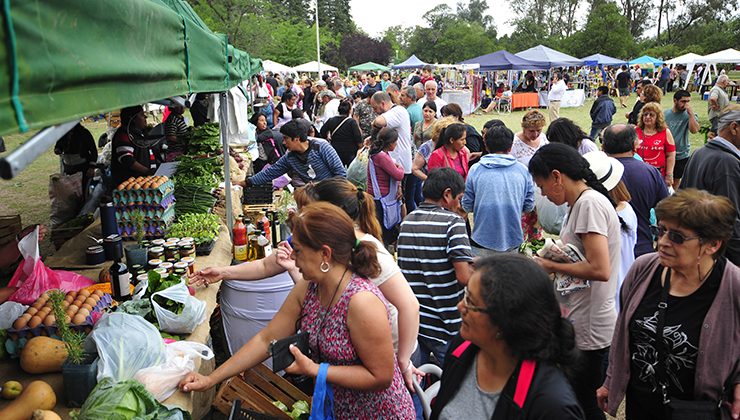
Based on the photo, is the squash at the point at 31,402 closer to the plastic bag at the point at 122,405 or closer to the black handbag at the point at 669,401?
the plastic bag at the point at 122,405

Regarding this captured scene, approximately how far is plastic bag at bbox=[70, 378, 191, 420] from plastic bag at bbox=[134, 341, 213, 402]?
0.13 meters

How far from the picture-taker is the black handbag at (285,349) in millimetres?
2246

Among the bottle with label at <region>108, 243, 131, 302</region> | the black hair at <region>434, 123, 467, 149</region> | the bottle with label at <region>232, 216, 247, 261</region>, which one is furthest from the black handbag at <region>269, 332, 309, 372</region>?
the black hair at <region>434, 123, 467, 149</region>

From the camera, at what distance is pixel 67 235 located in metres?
6.33

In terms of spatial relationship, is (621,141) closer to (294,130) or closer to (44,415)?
(294,130)

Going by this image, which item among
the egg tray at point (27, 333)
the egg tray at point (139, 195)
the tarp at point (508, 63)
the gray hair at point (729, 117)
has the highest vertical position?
the tarp at point (508, 63)

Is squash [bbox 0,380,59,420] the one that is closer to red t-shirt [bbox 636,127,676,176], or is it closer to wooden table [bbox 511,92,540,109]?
red t-shirt [bbox 636,127,676,176]

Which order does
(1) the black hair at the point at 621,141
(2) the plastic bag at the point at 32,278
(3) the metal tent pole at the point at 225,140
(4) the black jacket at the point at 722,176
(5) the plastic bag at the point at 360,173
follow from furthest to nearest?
(5) the plastic bag at the point at 360,173
(3) the metal tent pole at the point at 225,140
(1) the black hair at the point at 621,141
(4) the black jacket at the point at 722,176
(2) the plastic bag at the point at 32,278

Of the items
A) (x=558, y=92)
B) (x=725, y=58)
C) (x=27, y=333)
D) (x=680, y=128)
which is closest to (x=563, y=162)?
(x=27, y=333)

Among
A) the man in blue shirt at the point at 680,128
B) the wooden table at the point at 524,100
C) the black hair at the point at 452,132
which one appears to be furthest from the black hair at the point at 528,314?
the wooden table at the point at 524,100

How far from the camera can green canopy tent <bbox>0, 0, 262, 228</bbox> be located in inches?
49.6

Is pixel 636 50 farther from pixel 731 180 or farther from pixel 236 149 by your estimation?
pixel 731 180

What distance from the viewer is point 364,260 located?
8.14 ft

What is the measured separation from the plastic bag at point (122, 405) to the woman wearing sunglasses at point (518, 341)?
140cm
